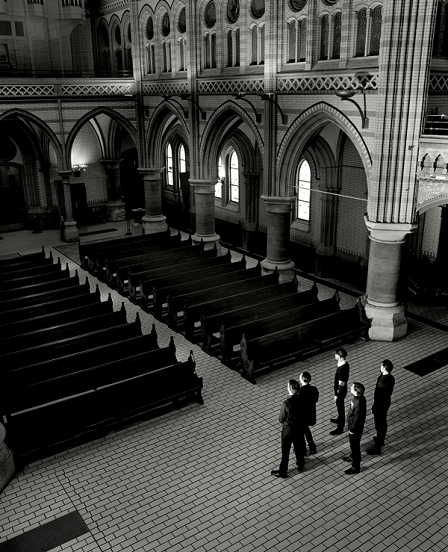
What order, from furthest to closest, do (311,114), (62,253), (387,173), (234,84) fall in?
(62,253) → (234,84) → (311,114) → (387,173)

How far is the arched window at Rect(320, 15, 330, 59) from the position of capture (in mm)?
16797

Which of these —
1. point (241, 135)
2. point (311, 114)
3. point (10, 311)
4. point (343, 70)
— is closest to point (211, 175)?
point (241, 135)

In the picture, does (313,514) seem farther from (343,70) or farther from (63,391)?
(343,70)

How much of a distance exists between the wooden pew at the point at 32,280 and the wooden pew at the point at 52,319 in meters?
2.93

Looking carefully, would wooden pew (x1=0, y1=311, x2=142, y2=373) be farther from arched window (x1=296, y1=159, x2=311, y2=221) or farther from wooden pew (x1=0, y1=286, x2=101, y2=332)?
arched window (x1=296, y1=159, x2=311, y2=221)

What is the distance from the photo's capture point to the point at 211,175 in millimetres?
22938

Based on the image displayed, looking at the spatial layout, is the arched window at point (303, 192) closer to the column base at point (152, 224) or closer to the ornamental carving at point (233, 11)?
the ornamental carving at point (233, 11)

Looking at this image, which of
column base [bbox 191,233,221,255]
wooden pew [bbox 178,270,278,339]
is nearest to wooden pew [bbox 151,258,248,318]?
wooden pew [bbox 178,270,278,339]

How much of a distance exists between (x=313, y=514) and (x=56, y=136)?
2093cm

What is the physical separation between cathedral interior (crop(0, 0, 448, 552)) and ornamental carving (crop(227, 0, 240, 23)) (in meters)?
0.08

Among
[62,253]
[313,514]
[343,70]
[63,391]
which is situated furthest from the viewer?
[62,253]

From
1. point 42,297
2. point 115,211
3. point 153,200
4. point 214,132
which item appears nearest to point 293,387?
point 42,297

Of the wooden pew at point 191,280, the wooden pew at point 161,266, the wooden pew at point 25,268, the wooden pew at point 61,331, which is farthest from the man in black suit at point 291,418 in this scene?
the wooden pew at point 25,268

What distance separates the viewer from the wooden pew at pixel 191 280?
56.6 ft
